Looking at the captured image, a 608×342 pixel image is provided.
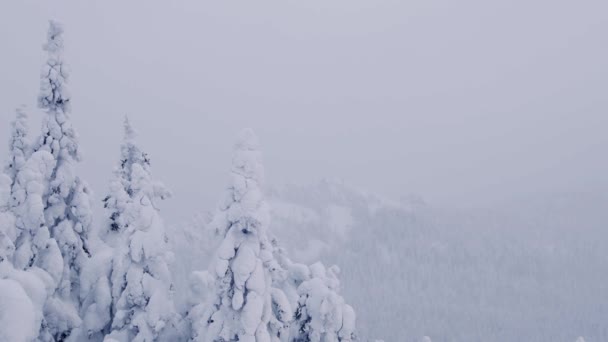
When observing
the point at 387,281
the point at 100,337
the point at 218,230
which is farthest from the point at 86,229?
the point at 387,281

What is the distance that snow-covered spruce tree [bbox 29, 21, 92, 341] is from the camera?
15.8 meters

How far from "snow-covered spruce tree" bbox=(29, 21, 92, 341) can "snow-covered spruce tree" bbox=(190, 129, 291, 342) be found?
5.44 m

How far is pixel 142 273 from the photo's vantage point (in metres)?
14.7

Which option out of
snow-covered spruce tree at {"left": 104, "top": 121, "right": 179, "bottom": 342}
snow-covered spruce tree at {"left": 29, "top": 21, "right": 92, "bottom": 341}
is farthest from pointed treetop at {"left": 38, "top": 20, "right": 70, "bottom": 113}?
snow-covered spruce tree at {"left": 104, "top": 121, "right": 179, "bottom": 342}

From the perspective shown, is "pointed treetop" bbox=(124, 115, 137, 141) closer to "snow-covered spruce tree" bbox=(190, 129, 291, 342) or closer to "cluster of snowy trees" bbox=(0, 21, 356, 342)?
"cluster of snowy trees" bbox=(0, 21, 356, 342)

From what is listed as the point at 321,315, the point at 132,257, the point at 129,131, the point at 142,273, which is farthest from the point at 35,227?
the point at 321,315

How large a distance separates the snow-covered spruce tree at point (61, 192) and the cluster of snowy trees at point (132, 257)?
29 millimetres

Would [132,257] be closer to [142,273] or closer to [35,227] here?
[142,273]

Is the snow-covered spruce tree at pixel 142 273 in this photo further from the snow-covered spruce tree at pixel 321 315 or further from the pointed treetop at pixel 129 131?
the snow-covered spruce tree at pixel 321 315

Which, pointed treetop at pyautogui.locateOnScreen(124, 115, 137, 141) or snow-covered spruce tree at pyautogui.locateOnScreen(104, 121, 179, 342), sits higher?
pointed treetop at pyautogui.locateOnScreen(124, 115, 137, 141)

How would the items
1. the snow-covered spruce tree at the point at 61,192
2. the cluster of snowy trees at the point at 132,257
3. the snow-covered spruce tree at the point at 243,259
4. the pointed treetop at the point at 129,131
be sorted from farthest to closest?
the pointed treetop at the point at 129,131 → the snow-covered spruce tree at the point at 61,192 → the cluster of snowy trees at the point at 132,257 → the snow-covered spruce tree at the point at 243,259

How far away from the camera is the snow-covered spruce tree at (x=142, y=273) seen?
14508 mm

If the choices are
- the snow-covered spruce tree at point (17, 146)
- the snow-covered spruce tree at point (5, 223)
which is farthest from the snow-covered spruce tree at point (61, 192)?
the snow-covered spruce tree at point (5, 223)

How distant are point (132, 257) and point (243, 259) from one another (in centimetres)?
392
